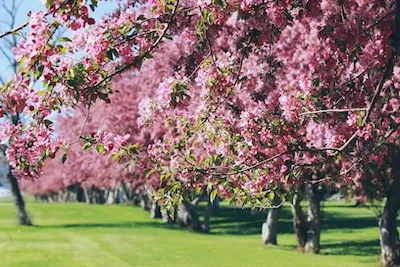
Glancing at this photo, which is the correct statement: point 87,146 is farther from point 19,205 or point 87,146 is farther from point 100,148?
point 19,205

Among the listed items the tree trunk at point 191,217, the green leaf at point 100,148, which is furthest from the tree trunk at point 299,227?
the green leaf at point 100,148

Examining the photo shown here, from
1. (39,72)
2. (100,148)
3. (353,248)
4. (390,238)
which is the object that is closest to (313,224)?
(353,248)

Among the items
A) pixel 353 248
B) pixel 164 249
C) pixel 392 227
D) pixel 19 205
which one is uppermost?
pixel 19 205

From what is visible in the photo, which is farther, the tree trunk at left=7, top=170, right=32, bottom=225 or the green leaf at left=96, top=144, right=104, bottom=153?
the tree trunk at left=7, top=170, right=32, bottom=225

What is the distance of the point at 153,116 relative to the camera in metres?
11.0

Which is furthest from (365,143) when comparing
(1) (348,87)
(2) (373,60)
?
(2) (373,60)

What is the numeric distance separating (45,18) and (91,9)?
1.80 ft

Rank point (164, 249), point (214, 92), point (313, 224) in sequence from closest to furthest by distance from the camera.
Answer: point (214, 92), point (164, 249), point (313, 224)

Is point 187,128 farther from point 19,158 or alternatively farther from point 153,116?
point 19,158

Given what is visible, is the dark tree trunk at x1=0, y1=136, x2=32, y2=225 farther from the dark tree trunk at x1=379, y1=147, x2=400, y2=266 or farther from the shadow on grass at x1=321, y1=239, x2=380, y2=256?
the dark tree trunk at x1=379, y1=147, x2=400, y2=266

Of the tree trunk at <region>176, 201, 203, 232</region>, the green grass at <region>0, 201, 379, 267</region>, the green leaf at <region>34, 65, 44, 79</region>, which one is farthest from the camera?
the tree trunk at <region>176, 201, 203, 232</region>

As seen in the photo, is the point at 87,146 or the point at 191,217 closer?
the point at 87,146

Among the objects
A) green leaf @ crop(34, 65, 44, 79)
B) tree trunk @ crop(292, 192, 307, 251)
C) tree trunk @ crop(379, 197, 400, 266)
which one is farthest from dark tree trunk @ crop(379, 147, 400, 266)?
green leaf @ crop(34, 65, 44, 79)

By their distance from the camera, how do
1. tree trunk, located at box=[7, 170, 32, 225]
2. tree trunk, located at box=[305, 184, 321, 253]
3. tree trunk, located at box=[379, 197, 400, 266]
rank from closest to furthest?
1. tree trunk, located at box=[379, 197, 400, 266]
2. tree trunk, located at box=[305, 184, 321, 253]
3. tree trunk, located at box=[7, 170, 32, 225]
